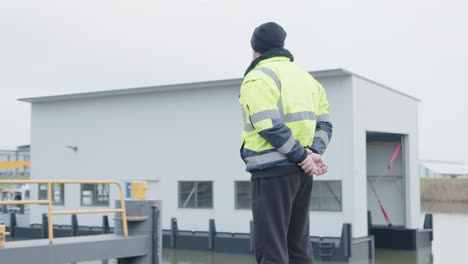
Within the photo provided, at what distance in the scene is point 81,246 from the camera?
27.9 ft

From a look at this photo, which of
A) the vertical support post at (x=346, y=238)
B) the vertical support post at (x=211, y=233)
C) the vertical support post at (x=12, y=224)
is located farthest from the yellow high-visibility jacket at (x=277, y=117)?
the vertical support post at (x=12, y=224)

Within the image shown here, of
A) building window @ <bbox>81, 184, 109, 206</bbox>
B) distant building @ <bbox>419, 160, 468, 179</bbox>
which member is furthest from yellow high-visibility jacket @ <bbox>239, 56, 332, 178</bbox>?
distant building @ <bbox>419, 160, 468, 179</bbox>

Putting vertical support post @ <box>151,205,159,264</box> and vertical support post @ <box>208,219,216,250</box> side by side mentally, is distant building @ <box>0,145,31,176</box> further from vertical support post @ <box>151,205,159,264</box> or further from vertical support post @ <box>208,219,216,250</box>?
vertical support post @ <box>151,205,159,264</box>

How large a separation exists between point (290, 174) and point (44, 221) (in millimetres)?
19169

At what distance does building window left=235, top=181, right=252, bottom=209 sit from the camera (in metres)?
18.9

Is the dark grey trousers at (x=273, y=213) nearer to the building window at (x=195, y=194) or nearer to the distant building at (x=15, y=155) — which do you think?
the building window at (x=195, y=194)

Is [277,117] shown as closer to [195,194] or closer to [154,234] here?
[154,234]

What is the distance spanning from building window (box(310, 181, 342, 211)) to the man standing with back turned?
45.3 feet

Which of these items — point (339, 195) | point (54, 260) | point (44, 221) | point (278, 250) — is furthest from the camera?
point (44, 221)

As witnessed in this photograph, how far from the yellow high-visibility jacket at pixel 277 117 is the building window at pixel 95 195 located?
60.4 ft

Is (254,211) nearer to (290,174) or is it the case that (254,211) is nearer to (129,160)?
(290,174)

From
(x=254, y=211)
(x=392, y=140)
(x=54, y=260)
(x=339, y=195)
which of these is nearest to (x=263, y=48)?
(x=254, y=211)

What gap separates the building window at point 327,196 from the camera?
17.4m

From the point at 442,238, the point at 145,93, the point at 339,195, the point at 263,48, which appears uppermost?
the point at 145,93
